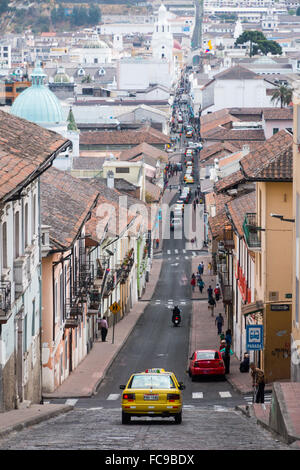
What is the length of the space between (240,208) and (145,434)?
72.2 ft

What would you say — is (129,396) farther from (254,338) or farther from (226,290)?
(226,290)

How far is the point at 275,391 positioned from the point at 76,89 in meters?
155

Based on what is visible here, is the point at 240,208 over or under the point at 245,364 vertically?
over

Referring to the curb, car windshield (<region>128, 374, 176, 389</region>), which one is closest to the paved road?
the curb

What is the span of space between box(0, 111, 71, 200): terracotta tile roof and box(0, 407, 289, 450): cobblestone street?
4190 millimetres

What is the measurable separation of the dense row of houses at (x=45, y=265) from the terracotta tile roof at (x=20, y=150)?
0.10ft

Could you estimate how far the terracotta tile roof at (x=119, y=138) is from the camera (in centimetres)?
11512

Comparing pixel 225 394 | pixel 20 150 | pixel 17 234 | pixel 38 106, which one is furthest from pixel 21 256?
pixel 38 106

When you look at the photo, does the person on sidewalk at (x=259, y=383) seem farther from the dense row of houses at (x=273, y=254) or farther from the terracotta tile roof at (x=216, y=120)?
the terracotta tile roof at (x=216, y=120)

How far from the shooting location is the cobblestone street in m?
16.8

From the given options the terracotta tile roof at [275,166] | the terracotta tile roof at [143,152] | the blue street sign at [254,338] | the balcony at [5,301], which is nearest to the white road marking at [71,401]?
the blue street sign at [254,338]

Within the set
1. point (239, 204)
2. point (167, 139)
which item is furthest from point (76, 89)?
point (239, 204)

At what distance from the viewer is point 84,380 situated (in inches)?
1425

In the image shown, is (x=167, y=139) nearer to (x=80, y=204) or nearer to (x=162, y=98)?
(x=162, y=98)
